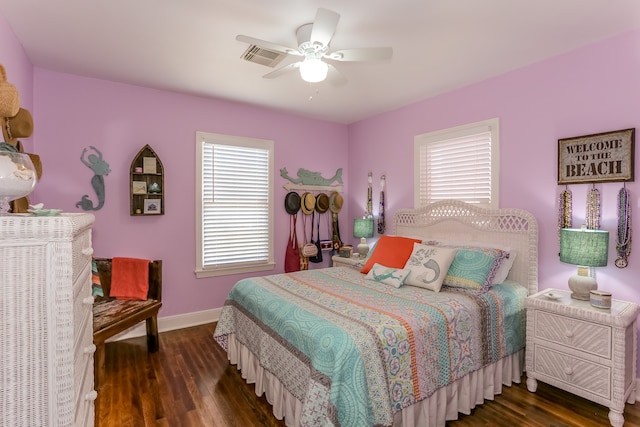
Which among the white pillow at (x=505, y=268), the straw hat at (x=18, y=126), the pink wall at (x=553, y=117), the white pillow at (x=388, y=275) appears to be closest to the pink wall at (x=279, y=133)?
the pink wall at (x=553, y=117)

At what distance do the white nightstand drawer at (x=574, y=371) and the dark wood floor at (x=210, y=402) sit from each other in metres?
0.17

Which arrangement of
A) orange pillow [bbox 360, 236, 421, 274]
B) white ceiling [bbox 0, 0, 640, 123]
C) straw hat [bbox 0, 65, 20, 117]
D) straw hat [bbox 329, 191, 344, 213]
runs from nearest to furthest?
straw hat [bbox 0, 65, 20, 117] < white ceiling [bbox 0, 0, 640, 123] < orange pillow [bbox 360, 236, 421, 274] < straw hat [bbox 329, 191, 344, 213]

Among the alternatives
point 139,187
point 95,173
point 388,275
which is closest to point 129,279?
point 139,187

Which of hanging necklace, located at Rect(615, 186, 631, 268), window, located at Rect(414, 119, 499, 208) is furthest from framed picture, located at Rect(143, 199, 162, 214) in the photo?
hanging necklace, located at Rect(615, 186, 631, 268)

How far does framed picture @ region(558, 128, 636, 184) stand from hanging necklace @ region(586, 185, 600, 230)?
0.10 meters

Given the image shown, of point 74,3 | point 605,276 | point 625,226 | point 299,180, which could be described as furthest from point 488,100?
point 74,3

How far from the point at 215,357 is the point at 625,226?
3.43m

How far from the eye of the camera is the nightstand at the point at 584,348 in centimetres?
212

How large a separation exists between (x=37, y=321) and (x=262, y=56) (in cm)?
224

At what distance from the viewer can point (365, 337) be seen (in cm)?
176

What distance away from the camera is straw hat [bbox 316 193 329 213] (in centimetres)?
470

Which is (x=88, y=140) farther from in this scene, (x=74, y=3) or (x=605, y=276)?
(x=605, y=276)

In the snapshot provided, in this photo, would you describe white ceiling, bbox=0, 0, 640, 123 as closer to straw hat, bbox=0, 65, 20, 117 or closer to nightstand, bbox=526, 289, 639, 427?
straw hat, bbox=0, 65, 20, 117

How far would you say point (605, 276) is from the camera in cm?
254
